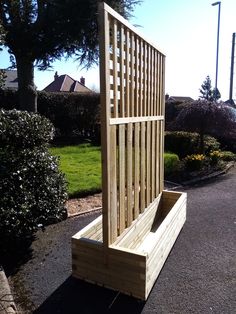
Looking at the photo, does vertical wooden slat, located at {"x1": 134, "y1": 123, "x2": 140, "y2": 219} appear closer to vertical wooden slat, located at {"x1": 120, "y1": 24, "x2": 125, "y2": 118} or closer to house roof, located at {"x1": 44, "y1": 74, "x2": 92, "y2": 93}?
vertical wooden slat, located at {"x1": 120, "y1": 24, "x2": 125, "y2": 118}

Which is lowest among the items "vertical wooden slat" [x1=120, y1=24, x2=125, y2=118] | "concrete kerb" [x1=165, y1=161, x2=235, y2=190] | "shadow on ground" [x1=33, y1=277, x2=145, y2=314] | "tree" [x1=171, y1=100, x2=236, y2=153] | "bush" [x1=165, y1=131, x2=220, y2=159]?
"concrete kerb" [x1=165, y1=161, x2=235, y2=190]

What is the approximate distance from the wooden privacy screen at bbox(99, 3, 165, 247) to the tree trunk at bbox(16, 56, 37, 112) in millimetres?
8729

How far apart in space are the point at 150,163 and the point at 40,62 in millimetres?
10805

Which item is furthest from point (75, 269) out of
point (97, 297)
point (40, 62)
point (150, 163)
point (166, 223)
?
point (40, 62)

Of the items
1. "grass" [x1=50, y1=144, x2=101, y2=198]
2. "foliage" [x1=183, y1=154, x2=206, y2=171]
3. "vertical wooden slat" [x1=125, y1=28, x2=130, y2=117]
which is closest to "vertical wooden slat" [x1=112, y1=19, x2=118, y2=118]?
"vertical wooden slat" [x1=125, y1=28, x2=130, y2=117]

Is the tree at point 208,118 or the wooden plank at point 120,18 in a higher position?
the wooden plank at point 120,18

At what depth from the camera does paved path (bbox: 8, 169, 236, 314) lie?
8.74 ft

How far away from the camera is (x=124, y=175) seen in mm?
3107

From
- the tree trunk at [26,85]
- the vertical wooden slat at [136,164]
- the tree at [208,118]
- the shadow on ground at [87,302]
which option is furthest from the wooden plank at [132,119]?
the tree trunk at [26,85]

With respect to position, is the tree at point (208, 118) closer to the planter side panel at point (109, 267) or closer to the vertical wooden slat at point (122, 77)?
the vertical wooden slat at point (122, 77)

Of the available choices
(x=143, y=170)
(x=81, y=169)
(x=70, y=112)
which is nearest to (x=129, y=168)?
(x=143, y=170)

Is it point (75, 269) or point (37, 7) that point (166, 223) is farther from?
point (37, 7)

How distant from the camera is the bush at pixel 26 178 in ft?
10.7

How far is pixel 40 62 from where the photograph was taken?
13297 mm
